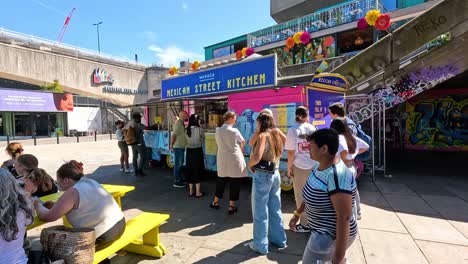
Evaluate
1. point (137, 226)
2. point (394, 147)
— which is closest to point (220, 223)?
point (137, 226)

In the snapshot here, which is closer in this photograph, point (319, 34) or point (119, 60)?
point (319, 34)

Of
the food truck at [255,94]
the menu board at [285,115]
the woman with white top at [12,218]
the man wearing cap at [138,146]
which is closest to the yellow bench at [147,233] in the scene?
the woman with white top at [12,218]

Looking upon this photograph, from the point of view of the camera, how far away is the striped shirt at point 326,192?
1670 millimetres

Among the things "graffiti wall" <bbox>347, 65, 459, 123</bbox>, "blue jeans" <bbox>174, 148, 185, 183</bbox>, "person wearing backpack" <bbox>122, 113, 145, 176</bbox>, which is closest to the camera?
"blue jeans" <bbox>174, 148, 185, 183</bbox>

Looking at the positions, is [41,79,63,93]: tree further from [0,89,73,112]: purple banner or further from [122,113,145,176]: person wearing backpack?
[122,113,145,176]: person wearing backpack

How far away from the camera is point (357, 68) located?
27.1ft

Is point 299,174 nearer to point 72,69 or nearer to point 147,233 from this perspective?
point 147,233

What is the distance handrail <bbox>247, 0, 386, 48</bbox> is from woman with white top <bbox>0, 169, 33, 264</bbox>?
19.3 metres

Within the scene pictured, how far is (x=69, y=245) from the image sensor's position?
A: 2236 mm

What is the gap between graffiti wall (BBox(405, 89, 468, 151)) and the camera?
455 inches

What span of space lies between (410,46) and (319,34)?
41.0ft

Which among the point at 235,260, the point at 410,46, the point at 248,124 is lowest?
the point at 235,260

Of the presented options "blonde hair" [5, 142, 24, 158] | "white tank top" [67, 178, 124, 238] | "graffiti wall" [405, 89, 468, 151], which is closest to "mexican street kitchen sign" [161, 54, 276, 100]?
"white tank top" [67, 178, 124, 238]

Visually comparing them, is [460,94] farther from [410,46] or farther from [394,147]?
[410,46]
